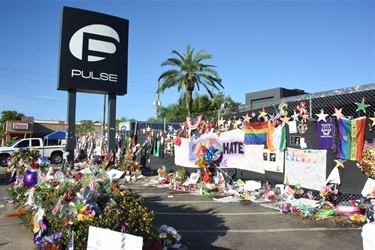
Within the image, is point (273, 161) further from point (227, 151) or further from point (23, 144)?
point (23, 144)

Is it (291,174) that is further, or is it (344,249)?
(291,174)

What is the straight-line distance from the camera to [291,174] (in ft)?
28.5

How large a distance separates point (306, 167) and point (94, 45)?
36.8ft

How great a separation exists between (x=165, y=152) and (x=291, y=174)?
7405 millimetres

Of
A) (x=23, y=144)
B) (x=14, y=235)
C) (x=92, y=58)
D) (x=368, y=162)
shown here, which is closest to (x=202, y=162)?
(x=368, y=162)

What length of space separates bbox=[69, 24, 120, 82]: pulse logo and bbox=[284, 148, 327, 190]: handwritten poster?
9.97 m

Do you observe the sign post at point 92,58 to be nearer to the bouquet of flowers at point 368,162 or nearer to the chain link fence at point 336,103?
the chain link fence at point 336,103

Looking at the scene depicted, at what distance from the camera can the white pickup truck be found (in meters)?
22.9

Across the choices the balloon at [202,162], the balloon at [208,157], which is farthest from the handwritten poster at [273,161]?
the balloon at [202,162]

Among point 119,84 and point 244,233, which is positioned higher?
point 119,84

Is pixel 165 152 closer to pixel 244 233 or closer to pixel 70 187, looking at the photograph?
pixel 244 233

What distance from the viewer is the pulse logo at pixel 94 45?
1430 centimetres

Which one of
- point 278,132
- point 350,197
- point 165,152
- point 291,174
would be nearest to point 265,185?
point 291,174

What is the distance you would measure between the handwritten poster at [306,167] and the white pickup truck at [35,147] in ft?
65.2
